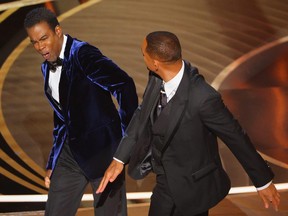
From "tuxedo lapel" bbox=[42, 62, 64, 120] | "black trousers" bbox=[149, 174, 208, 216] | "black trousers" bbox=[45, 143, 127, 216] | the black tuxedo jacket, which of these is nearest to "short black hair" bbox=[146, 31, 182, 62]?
the black tuxedo jacket

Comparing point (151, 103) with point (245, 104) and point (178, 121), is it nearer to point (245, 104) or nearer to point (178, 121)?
point (178, 121)

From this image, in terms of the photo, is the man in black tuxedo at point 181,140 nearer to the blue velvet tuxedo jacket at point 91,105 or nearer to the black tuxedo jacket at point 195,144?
the black tuxedo jacket at point 195,144

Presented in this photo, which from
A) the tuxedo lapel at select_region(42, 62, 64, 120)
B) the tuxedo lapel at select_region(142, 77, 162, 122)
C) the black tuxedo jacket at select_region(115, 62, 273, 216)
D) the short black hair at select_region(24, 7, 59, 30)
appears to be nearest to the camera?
the black tuxedo jacket at select_region(115, 62, 273, 216)

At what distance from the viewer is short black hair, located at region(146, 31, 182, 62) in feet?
7.44

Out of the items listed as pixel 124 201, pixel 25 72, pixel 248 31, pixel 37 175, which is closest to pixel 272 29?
pixel 248 31

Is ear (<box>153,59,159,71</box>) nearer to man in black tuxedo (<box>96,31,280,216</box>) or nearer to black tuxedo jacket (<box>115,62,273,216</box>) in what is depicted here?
man in black tuxedo (<box>96,31,280,216</box>)

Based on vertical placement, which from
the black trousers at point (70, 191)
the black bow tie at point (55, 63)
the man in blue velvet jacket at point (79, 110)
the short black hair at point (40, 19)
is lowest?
the black trousers at point (70, 191)

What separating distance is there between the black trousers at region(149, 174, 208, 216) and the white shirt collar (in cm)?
38

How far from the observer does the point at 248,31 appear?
5.99m

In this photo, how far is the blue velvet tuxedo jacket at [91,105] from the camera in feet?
8.58

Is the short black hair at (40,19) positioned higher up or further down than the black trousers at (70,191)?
higher up

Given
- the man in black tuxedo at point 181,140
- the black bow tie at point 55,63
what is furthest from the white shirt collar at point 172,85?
the black bow tie at point 55,63

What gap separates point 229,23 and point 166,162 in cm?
397

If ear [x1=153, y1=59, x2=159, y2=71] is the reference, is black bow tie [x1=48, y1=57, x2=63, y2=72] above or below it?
above
